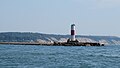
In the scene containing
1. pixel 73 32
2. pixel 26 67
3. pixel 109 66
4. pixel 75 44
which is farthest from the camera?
pixel 75 44

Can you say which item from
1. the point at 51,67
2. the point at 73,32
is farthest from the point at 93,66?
the point at 73,32

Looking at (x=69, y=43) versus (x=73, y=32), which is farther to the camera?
(x=69, y=43)

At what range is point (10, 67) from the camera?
1799 inches

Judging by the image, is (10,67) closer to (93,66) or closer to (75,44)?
(93,66)

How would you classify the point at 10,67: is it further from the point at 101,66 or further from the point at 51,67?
the point at 101,66

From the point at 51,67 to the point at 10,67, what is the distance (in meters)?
4.45

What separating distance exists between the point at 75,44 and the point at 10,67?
104 metres

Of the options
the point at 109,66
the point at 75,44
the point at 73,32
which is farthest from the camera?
the point at 75,44

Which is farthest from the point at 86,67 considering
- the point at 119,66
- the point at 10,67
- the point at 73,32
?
the point at 73,32

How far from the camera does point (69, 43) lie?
151 meters

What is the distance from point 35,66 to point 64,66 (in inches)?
132

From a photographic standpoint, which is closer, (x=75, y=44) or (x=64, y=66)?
(x=64, y=66)

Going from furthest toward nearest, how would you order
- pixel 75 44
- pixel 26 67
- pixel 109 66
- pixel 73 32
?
pixel 75 44 < pixel 73 32 < pixel 109 66 < pixel 26 67

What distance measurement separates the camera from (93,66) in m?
48.0
